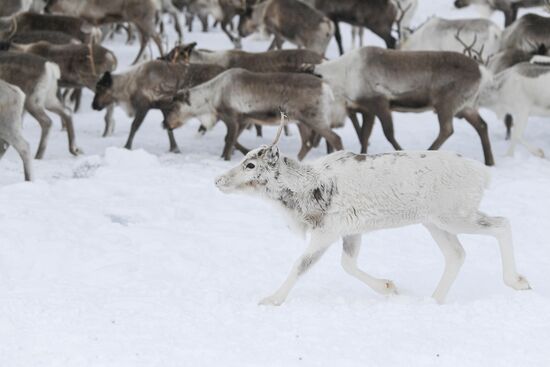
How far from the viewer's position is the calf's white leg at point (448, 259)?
5.08 m

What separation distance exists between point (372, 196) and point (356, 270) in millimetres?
465

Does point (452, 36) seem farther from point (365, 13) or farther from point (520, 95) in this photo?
point (520, 95)

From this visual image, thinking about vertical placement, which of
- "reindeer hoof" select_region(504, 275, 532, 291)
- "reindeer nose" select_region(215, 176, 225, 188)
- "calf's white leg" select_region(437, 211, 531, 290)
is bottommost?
"reindeer hoof" select_region(504, 275, 532, 291)

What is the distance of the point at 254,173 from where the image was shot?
199 inches

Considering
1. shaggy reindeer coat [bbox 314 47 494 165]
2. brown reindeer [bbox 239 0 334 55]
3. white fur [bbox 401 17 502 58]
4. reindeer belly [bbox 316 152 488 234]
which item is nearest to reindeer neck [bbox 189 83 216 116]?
shaggy reindeer coat [bbox 314 47 494 165]

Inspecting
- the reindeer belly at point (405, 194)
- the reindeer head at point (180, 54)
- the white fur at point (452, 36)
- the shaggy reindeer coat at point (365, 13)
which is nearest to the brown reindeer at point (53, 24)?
the reindeer head at point (180, 54)

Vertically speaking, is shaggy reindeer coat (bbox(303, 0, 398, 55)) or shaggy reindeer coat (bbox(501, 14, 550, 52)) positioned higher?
shaggy reindeer coat (bbox(501, 14, 550, 52))

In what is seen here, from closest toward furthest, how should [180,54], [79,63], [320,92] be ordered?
[320,92]
[79,63]
[180,54]

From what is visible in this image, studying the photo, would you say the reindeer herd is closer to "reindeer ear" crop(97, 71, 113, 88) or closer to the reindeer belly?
"reindeer ear" crop(97, 71, 113, 88)

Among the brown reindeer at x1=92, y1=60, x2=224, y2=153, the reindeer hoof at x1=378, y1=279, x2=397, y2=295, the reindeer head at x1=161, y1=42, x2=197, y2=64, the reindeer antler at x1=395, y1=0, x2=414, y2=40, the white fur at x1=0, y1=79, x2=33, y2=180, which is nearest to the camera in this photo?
the reindeer hoof at x1=378, y1=279, x2=397, y2=295

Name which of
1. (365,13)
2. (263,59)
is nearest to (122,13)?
(365,13)

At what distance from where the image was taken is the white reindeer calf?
4938 millimetres

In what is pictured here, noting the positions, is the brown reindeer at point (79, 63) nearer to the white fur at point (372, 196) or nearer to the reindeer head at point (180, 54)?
the reindeer head at point (180, 54)

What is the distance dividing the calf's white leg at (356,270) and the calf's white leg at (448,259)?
0.27 meters
